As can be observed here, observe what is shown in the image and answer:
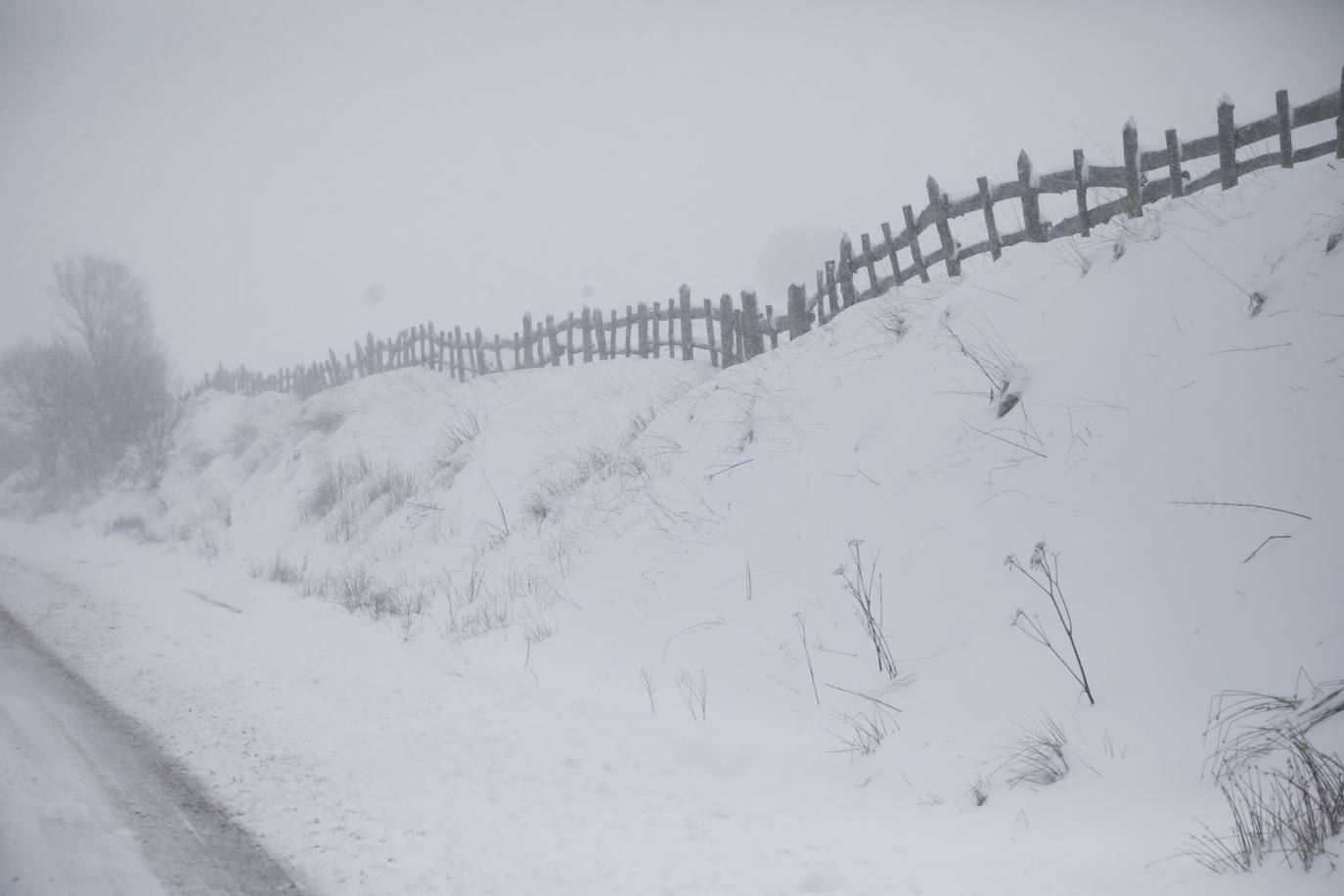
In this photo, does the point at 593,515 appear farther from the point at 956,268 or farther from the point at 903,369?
the point at 956,268

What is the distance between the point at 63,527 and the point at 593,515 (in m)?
25.1

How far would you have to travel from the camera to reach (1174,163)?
6.65 meters

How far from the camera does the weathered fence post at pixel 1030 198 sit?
7.52 m

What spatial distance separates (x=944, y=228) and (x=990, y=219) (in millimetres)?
628

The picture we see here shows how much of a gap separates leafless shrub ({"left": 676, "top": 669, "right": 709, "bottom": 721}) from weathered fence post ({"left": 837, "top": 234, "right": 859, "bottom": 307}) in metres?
7.46

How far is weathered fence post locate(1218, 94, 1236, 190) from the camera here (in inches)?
251

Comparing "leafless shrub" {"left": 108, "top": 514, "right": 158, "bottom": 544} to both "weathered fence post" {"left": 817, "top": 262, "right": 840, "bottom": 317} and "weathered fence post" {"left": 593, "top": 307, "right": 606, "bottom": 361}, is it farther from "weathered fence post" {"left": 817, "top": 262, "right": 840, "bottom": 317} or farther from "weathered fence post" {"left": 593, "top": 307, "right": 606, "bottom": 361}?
"weathered fence post" {"left": 817, "top": 262, "right": 840, "bottom": 317}

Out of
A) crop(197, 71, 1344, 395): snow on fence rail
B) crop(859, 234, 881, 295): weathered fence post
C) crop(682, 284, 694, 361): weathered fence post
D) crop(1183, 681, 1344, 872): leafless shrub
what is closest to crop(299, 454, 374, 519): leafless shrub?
crop(682, 284, 694, 361): weathered fence post

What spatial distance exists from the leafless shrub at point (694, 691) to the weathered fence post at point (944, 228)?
622 cm

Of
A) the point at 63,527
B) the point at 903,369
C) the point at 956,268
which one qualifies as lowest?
the point at 63,527

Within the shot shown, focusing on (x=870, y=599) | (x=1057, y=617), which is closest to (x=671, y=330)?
(x=870, y=599)

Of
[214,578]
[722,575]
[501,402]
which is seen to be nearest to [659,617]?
[722,575]

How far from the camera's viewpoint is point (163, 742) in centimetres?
362

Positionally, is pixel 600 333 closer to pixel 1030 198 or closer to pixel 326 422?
pixel 326 422
